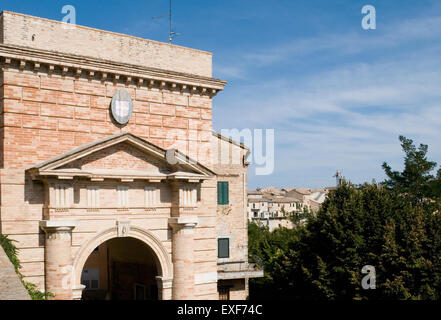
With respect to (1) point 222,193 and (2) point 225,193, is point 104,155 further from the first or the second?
(2) point 225,193

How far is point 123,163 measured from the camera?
1792 centimetres

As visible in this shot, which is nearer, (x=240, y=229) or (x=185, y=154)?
(x=185, y=154)

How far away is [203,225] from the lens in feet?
65.6

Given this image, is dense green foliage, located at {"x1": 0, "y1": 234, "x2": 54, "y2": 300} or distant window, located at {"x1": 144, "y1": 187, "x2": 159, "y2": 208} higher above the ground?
distant window, located at {"x1": 144, "y1": 187, "x2": 159, "y2": 208}

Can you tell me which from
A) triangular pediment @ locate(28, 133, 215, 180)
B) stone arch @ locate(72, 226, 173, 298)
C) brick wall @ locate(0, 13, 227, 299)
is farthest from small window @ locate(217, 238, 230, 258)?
triangular pediment @ locate(28, 133, 215, 180)

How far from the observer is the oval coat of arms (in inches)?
720

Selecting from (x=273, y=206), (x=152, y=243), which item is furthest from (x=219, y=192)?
(x=273, y=206)

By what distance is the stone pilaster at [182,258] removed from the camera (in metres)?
18.8

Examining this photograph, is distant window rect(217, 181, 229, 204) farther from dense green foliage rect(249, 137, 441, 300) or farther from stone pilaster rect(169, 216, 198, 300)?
stone pilaster rect(169, 216, 198, 300)

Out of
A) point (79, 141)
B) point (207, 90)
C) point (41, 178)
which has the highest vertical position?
point (207, 90)

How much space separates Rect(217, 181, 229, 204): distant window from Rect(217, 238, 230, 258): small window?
1.97 meters

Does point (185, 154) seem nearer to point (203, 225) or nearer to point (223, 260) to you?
point (203, 225)
